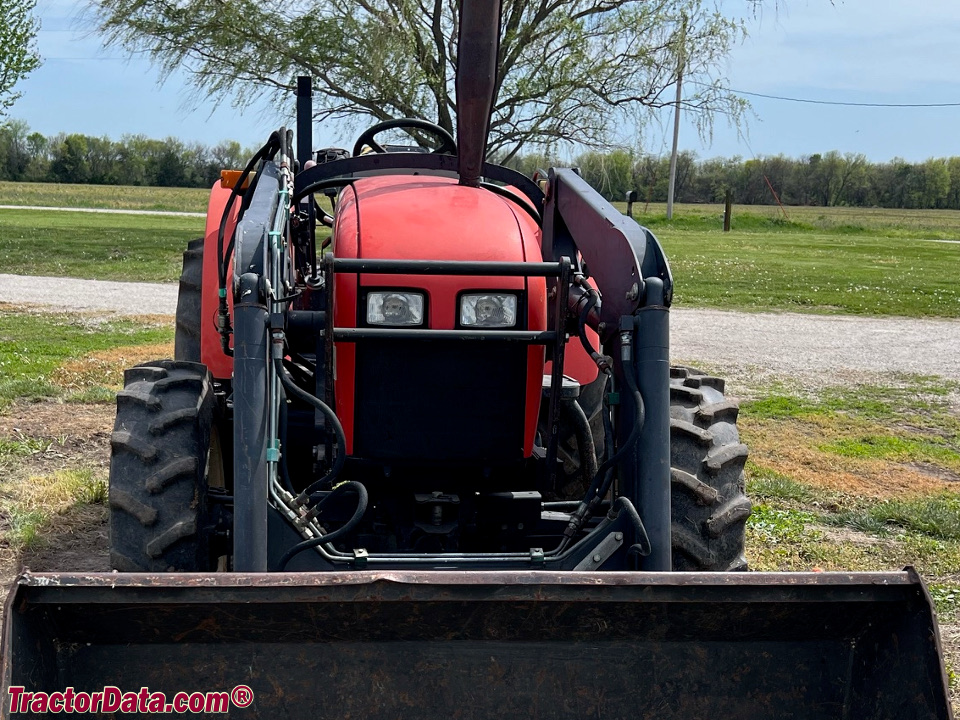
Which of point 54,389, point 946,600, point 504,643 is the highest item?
point 504,643

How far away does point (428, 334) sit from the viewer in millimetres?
3385

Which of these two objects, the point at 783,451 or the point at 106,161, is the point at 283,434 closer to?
the point at 783,451

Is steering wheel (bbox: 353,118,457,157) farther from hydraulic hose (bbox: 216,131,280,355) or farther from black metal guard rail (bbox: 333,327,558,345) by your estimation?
black metal guard rail (bbox: 333,327,558,345)

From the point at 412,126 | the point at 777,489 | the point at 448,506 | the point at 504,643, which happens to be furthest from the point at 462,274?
the point at 777,489

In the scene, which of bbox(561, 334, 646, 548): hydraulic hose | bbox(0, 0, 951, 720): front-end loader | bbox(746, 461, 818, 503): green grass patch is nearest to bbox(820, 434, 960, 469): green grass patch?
bbox(746, 461, 818, 503): green grass patch

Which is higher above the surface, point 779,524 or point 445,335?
point 445,335

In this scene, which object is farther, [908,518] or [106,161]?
[106,161]

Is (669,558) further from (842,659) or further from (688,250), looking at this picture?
(688,250)

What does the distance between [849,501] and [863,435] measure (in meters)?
1.83

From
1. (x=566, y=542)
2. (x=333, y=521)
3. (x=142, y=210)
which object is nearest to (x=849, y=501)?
(x=566, y=542)

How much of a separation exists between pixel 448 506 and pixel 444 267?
2.95ft

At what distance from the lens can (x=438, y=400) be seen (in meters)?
3.60

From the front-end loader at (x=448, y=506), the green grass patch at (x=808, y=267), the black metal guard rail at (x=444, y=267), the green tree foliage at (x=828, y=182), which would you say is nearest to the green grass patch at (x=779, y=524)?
the front-end loader at (x=448, y=506)

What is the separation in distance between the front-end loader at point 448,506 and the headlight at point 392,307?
10 mm
